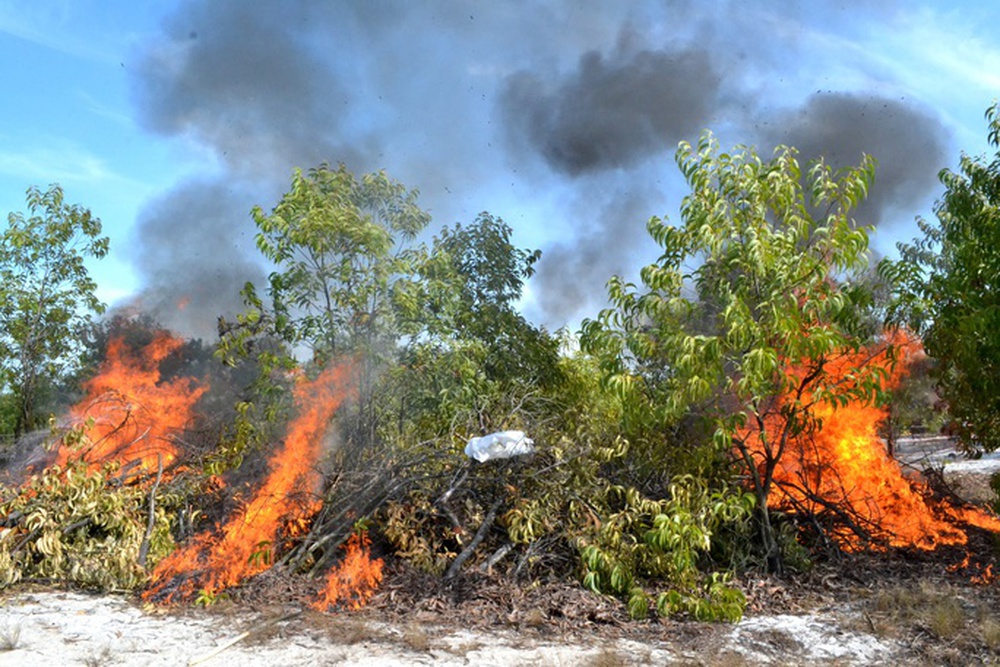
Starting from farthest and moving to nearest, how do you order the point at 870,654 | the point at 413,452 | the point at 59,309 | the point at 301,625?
the point at 59,309 < the point at 413,452 < the point at 301,625 < the point at 870,654

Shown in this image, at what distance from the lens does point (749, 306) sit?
7.71m

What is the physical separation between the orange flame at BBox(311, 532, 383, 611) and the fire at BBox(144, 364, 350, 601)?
0.74m

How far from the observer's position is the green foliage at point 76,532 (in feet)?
23.9

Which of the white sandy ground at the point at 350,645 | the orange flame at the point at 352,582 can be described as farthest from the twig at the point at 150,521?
the orange flame at the point at 352,582

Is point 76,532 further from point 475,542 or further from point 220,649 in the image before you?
point 475,542

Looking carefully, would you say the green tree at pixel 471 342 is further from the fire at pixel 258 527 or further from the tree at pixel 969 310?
the tree at pixel 969 310

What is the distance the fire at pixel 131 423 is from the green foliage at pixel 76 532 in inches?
15.0

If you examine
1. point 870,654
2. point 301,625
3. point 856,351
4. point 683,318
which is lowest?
point 870,654

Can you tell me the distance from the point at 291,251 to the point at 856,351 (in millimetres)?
6385

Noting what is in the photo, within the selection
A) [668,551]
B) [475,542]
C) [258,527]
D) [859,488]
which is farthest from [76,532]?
[859,488]

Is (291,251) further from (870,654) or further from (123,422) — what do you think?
(870,654)

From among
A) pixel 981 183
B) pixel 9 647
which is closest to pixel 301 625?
pixel 9 647

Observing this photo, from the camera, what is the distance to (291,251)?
9734 millimetres

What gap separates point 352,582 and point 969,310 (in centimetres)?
660
